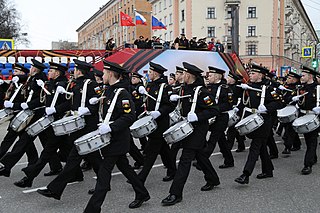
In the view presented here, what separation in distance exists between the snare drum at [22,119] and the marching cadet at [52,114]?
1.20 ft

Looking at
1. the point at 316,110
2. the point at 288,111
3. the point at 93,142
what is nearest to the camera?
the point at 93,142

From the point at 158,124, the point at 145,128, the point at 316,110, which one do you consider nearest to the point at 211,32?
the point at 316,110

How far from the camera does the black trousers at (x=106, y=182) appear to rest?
4465 mm

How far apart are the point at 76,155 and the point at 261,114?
3009mm

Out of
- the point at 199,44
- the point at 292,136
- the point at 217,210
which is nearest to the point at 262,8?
the point at 199,44

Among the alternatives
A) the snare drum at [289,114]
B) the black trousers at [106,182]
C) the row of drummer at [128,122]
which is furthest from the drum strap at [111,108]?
the snare drum at [289,114]

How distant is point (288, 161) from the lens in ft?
26.0

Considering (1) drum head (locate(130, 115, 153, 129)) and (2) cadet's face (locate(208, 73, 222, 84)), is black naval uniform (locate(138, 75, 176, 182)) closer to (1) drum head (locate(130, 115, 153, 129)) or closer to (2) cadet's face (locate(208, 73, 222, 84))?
(1) drum head (locate(130, 115, 153, 129))

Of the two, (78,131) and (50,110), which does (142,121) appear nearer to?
(78,131)

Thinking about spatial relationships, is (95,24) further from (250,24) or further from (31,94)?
(31,94)

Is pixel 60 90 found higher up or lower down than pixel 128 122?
higher up

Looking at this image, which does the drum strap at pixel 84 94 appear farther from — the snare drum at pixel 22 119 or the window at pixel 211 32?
the window at pixel 211 32

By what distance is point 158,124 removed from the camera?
611cm

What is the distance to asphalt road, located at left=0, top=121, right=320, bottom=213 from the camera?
5.04m
